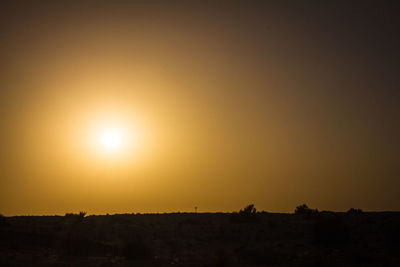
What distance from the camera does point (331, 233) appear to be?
4128cm

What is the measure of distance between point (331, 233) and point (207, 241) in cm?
1049

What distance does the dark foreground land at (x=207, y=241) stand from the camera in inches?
1254

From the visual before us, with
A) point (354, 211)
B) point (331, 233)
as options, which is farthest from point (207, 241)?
point (354, 211)

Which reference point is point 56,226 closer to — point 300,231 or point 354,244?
point 300,231

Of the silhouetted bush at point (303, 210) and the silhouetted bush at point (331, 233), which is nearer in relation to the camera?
the silhouetted bush at point (331, 233)

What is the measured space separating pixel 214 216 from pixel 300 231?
16.3m

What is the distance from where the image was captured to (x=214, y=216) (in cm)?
6078

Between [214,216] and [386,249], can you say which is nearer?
[386,249]

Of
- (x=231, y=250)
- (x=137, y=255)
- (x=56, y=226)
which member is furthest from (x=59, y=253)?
(x=56, y=226)

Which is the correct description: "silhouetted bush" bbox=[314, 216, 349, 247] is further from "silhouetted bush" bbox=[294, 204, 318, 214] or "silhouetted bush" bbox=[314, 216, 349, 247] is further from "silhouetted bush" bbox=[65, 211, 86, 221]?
"silhouetted bush" bbox=[65, 211, 86, 221]

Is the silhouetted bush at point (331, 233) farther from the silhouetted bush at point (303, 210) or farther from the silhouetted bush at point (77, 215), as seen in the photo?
the silhouetted bush at point (77, 215)

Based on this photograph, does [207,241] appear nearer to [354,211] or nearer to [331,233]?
[331,233]

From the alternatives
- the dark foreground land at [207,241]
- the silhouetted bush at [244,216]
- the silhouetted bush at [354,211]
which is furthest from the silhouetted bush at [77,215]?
the silhouetted bush at [354,211]

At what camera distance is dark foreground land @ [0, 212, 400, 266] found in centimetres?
3184
